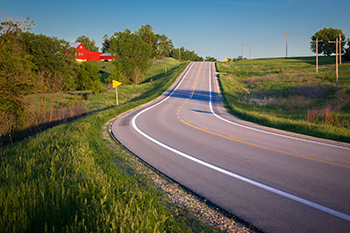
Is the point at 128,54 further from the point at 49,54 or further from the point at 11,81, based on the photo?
the point at 11,81

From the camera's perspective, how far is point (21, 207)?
3621 mm

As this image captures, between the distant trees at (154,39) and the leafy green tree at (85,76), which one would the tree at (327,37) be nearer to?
the distant trees at (154,39)

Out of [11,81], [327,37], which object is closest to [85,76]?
[11,81]

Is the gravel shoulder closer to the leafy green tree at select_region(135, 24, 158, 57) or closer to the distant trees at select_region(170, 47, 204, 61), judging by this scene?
the leafy green tree at select_region(135, 24, 158, 57)

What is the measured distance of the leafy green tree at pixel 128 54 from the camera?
50.8m

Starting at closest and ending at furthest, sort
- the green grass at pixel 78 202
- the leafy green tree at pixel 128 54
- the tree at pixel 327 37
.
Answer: the green grass at pixel 78 202
the leafy green tree at pixel 128 54
the tree at pixel 327 37

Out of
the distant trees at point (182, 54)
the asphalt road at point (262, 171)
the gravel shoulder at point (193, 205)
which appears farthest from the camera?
the distant trees at point (182, 54)

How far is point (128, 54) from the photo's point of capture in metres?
51.6

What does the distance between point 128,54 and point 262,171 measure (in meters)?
50.2

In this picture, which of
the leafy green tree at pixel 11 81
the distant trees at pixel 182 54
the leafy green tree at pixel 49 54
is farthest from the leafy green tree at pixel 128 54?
the distant trees at pixel 182 54

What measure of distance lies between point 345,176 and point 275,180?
2.02 metres

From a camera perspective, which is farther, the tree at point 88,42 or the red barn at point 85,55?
the tree at point 88,42

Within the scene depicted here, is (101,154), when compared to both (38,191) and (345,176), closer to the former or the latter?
(38,191)

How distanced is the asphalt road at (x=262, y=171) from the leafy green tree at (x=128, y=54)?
42271mm
